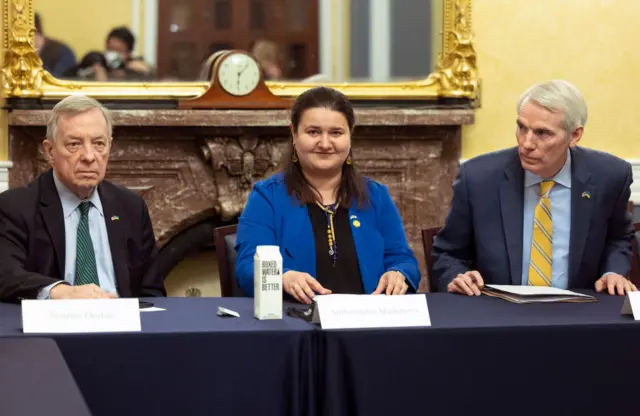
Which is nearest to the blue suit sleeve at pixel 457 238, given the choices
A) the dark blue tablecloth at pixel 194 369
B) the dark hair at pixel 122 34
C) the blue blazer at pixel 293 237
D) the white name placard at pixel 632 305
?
the blue blazer at pixel 293 237

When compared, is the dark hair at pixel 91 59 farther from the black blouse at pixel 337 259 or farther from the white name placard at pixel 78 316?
the white name placard at pixel 78 316

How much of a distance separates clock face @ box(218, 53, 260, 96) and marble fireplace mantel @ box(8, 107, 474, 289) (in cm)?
13

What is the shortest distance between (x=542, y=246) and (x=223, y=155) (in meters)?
2.23

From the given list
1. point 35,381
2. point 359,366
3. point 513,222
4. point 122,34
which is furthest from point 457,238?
point 122,34

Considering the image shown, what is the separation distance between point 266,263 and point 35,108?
2752 mm

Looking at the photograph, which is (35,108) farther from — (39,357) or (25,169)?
(39,357)

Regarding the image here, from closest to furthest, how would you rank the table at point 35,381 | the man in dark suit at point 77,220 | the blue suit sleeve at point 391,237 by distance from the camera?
the table at point 35,381 → the man in dark suit at point 77,220 → the blue suit sleeve at point 391,237

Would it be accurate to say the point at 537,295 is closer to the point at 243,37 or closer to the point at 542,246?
the point at 542,246

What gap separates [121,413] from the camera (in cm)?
204

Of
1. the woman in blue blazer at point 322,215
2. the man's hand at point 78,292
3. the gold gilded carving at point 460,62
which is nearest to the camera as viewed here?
the man's hand at point 78,292

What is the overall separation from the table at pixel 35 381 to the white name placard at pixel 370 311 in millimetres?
585

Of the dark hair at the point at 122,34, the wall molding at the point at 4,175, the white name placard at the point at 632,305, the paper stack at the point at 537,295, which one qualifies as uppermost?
the dark hair at the point at 122,34

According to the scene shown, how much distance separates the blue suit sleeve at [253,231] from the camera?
2.85 metres

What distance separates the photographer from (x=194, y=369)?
81.7 inches
